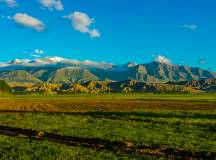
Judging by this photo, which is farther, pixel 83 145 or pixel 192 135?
pixel 192 135

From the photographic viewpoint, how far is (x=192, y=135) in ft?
114

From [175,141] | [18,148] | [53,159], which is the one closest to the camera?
[53,159]

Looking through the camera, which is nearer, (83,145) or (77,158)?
(77,158)

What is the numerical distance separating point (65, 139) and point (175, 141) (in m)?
9.31

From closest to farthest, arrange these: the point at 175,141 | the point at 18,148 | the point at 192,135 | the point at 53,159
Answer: the point at 53,159 → the point at 18,148 → the point at 175,141 → the point at 192,135

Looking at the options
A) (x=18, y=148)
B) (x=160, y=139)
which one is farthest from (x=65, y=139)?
(x=160, y=139)

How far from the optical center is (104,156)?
22.8m

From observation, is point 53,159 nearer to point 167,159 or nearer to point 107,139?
point 167,159

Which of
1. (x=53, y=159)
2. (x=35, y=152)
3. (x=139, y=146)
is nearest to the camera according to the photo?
(x=53, y=159)

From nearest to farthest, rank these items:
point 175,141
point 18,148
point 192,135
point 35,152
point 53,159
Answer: point 53,159 → point 35,152 → point 18,148 → point 175,141 → point 192,135

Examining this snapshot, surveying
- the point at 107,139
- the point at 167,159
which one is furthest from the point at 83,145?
the point at 167,159

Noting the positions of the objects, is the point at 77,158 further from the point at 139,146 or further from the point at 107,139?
the point at 107,139

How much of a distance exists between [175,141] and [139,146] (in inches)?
173

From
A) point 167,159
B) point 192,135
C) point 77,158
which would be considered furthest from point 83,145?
point 192,135
